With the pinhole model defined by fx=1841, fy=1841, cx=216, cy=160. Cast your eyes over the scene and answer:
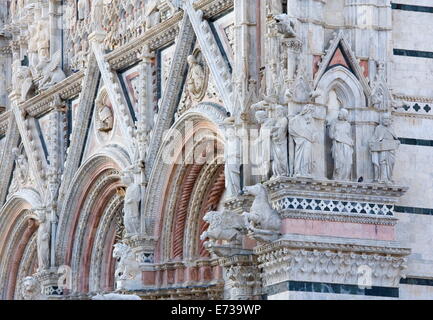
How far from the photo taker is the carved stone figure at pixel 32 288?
25594 mm

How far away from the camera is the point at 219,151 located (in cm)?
2166

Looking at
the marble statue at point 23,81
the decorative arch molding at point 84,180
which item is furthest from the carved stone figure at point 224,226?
the marble statue at point 23,81

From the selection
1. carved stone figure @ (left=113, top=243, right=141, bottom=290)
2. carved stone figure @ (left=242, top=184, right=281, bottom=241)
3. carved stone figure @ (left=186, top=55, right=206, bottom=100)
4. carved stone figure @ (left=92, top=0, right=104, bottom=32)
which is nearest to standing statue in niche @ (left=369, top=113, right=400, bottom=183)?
carved stone figure @ (left=242, top=184, right=281, bottom=241)

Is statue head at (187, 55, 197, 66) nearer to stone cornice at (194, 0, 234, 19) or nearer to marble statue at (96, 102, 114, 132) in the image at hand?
stone cornice at (194, 0, 234, 19)

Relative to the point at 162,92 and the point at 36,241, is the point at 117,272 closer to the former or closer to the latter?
the point at 162,92

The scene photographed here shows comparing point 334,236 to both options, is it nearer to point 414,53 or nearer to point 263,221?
point 263,221

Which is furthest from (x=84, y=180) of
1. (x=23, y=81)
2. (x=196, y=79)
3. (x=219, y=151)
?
(x=219, y=151)

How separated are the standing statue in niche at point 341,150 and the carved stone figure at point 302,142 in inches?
10.6

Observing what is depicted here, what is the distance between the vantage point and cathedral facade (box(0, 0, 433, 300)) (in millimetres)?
19094

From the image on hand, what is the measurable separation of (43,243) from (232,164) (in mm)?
6021

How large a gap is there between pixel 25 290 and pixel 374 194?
7.98 meters

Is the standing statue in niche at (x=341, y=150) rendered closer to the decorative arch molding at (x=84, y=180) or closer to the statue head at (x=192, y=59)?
the statue head at (x=192, y=59)

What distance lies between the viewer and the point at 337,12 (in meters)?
19.8
